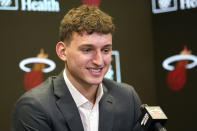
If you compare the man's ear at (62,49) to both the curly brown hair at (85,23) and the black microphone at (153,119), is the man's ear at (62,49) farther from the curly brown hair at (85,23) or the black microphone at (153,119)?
the black microphone at (153,119)

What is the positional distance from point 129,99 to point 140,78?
1372 mm

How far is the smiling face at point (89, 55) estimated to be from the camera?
5.35ft

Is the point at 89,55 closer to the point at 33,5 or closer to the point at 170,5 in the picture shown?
the point at 33,5

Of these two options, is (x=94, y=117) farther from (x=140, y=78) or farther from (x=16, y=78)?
(x=140, y=78)

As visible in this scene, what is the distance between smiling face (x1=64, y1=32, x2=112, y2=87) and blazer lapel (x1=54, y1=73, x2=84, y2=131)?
0.12m

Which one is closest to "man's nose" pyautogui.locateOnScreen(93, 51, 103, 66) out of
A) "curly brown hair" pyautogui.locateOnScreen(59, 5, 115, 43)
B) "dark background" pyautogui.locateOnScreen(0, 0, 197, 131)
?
"curly brown hair" pyautogui.locateOnScreen(59, 5, 115, 43)

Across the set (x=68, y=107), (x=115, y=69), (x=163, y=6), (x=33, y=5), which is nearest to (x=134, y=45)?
(x=115, y=69)

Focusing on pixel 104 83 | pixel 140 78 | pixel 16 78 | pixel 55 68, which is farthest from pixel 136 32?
pixel 104 83

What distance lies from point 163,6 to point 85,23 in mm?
1787

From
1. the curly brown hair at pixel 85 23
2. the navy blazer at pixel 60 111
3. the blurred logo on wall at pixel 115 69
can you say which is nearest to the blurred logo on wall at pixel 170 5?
the blurred logo on wall at pixel 115 69

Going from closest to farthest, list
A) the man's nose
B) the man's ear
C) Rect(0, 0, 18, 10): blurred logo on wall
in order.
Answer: the man's nose
the man's ear
Rect(0, 0, 18, 10): blurred logo on wall

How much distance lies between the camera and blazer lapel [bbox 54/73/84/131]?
1707 millimetres

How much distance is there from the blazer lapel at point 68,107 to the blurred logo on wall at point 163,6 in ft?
5.78

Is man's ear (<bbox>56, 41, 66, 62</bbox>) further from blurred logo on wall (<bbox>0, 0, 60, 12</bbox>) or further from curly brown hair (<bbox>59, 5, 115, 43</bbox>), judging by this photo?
blurred logo on wall (<bbox>0, 0, 60, 12</bbox>)
